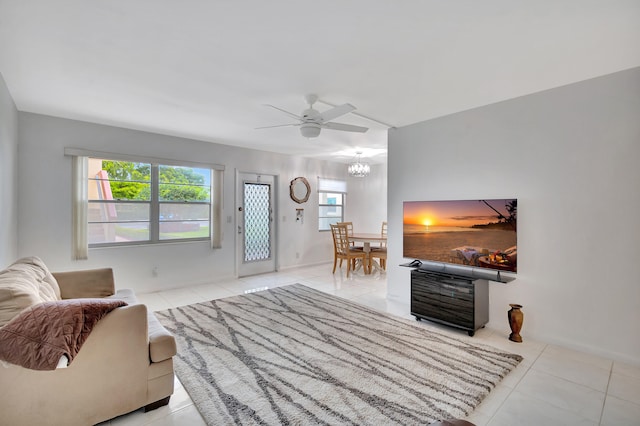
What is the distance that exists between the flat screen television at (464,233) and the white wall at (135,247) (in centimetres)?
314

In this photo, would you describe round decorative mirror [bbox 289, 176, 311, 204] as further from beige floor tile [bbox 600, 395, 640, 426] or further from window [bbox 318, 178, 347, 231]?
beige floor tile [bbox 600, 395, 640, 426]

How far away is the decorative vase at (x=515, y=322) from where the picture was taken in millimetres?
2879

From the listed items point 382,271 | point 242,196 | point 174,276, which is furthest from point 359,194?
point 174,276

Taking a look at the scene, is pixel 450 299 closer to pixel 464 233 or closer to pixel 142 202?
pixel 464 233

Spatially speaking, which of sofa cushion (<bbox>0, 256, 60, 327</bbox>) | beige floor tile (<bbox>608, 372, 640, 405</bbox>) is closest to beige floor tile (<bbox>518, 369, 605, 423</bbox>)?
beige floor tile (<bbox>608, 372, 640, 405</bbox>)

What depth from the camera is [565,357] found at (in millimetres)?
2586

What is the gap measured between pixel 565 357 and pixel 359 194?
5.43 metres

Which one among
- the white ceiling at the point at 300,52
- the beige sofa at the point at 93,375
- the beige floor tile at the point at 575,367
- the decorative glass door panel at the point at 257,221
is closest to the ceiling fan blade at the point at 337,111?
the white ceiling at the point at 300,52

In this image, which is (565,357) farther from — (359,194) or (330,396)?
(359,194)

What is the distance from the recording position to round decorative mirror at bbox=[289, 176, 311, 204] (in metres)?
6.29

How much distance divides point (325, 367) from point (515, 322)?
6.48 ft

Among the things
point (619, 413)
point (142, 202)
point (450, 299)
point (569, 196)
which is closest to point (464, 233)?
point (450, 299)

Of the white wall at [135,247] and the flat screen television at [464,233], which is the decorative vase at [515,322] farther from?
the white wall at [135,247]

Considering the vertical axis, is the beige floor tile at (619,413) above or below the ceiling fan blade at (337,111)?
below
